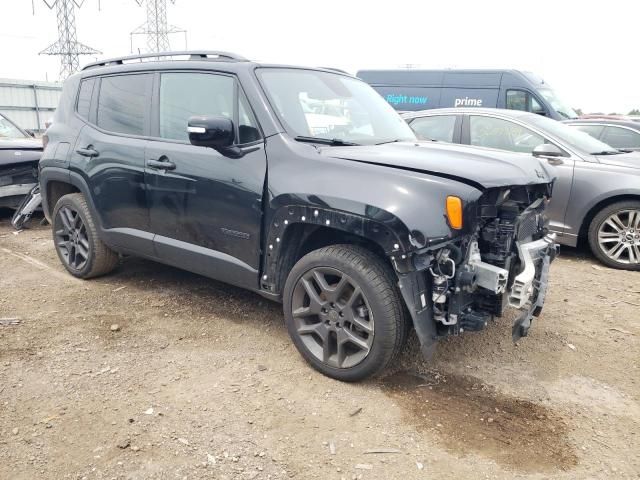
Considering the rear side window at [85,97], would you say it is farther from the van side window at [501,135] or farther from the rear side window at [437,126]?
the van side window at [501,135]

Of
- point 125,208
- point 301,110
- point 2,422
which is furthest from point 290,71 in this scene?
point 2,422

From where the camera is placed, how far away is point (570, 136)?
6383 millimetres

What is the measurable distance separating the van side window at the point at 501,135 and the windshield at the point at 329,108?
2.47 meters

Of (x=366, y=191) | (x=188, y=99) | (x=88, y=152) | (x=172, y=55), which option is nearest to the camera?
(x=366, y=191)

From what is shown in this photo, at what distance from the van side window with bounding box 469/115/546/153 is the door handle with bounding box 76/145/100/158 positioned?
4277mm

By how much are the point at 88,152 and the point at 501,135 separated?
4.53 metres

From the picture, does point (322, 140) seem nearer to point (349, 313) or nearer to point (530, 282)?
point (349, 313)

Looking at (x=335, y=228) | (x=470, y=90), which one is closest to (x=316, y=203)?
(x=335, y=228)

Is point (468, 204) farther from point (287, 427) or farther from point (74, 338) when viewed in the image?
point (74, 338)

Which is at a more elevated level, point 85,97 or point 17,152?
point 85,97

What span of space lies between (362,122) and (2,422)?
2.94 meters

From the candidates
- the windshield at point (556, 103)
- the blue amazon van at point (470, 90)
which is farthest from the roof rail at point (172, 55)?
the windshield at point (556, 103)

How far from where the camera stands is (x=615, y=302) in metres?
4.78

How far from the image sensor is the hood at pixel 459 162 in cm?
299
